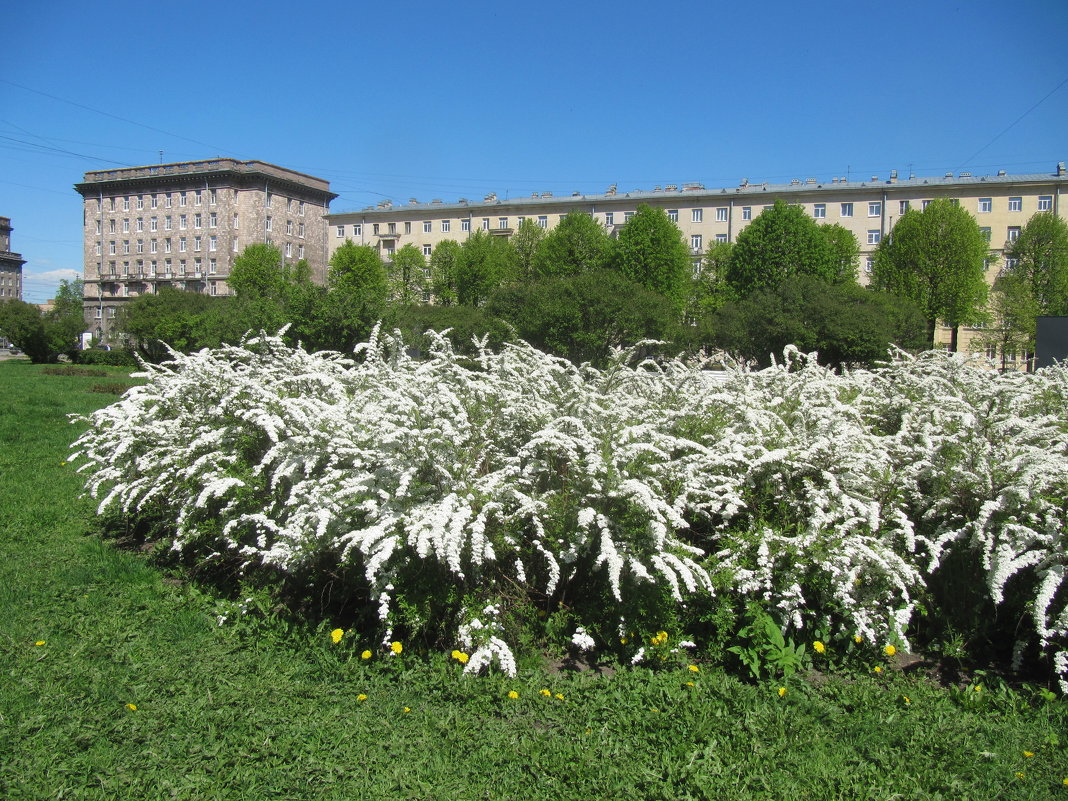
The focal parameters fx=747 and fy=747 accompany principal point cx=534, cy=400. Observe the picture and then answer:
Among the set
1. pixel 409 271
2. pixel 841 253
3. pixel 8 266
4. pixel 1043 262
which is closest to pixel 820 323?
pixel 841 253

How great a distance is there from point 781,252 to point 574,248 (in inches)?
468

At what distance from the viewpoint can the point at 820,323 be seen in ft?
101

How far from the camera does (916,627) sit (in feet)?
12.7

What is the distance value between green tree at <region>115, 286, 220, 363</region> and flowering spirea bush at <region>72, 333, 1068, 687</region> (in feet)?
87.3

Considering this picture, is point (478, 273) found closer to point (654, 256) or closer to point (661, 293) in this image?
point (654, 256)

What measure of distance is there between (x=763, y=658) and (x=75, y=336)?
44877mm

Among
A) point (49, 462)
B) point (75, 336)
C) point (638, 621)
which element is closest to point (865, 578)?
point (638, 621)

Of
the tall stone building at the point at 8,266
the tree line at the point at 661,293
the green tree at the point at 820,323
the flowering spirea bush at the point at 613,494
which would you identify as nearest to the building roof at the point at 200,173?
the tree line at the point at 661,293

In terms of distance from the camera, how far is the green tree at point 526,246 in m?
50.4

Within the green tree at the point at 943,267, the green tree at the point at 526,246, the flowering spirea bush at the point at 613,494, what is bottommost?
the flowering spirea bush at the point at 613,494

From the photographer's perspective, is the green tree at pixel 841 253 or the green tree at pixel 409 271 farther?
the green tree at pixel 409 271

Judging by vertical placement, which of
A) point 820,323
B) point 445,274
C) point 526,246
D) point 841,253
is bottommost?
point 820,323

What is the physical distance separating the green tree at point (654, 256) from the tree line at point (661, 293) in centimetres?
8

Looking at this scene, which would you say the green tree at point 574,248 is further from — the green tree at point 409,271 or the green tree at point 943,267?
the green tree at point 943,267
